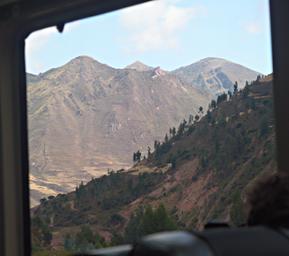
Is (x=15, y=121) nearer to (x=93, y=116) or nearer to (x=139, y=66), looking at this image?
(x=93, y=116)

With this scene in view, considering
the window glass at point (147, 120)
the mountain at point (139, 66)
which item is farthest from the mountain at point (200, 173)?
the mountain at point (139, 66)

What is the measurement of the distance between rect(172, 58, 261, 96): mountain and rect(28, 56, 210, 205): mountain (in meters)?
0.04

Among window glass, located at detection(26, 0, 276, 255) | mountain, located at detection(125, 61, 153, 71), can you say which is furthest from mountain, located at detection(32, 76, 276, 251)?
mountain, located at detection(125, 61, 153, 71)

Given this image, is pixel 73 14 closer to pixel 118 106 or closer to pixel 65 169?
pixel 118 106

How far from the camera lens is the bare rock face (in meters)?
2.50

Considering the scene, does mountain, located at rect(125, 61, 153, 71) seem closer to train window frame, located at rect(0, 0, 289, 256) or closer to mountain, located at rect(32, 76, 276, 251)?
mountain, located at rect(32, 76, 276, 251)

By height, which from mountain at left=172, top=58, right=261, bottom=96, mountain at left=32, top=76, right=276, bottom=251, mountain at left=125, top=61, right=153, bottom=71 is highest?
mountain at left=125, top=61, right=153, bottom=71

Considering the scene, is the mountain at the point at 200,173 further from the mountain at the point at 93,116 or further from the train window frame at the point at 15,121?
the train window frame at the point at 15,121

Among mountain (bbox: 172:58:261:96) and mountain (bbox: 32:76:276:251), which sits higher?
mountain (bbox: 172:58:261:96)

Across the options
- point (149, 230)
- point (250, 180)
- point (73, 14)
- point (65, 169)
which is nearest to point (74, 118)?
point (65, 169)

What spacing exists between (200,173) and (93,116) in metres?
0.67

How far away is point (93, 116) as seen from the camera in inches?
113

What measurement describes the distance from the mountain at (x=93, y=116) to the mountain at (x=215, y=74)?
37 mm

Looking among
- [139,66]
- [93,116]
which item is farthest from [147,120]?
[93,116]
